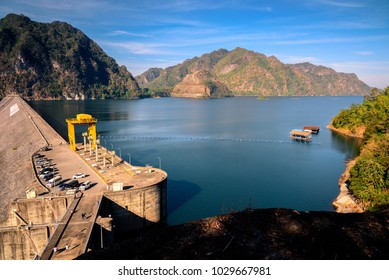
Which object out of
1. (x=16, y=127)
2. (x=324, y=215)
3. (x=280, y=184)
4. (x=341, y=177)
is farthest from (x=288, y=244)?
(x=16, y=127)

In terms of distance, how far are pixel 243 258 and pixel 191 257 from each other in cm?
206

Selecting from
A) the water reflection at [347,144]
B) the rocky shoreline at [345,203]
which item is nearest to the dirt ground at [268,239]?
the rocky shoreline at [345,203]

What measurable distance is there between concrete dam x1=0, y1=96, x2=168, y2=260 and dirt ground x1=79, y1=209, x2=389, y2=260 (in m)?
16.4

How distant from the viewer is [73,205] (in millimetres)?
36188

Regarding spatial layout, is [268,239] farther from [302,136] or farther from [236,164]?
[302,136]

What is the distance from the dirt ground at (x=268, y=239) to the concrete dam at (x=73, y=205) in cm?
1638

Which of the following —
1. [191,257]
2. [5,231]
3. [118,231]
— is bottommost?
[118,231]

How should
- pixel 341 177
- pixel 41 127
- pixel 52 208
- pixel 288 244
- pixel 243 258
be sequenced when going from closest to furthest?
pixel 243 258
pixel 288 244
pixel 52 208
pixel 341 177
pixel 41 127

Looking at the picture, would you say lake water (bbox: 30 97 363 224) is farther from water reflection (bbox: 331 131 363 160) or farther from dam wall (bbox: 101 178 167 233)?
dam wall (bbox: 101 178 167 233)

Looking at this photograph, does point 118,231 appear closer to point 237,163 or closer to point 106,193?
point 106,193

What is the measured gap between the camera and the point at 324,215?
1417cm

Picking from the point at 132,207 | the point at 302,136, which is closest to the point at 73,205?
the point at 132,207

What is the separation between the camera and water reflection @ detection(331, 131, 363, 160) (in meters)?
91.7

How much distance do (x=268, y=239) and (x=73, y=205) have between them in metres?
30.5
